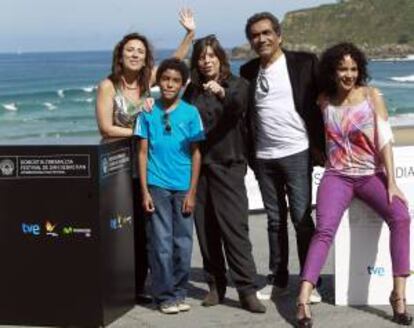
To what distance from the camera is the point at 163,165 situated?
19.4 feet

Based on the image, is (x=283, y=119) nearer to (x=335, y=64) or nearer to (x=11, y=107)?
(x=335, y=64)

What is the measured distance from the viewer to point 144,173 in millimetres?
5930

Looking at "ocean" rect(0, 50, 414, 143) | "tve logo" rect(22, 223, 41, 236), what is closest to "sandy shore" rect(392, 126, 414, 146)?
"tve logo" rect(22, 223, 41, 236)

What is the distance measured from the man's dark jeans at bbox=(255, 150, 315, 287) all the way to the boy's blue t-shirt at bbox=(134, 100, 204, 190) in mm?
634

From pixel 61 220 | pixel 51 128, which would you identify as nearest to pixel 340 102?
pixel 61 220

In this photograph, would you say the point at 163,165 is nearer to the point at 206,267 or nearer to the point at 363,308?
the point at 206,267

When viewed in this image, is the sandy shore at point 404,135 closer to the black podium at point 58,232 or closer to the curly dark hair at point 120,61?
the curly dark hair at point 120,61

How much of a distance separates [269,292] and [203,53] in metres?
1.86

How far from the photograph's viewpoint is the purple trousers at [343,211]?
5812mm

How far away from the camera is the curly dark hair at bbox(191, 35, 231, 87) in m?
5.89

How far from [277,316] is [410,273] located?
0.97m

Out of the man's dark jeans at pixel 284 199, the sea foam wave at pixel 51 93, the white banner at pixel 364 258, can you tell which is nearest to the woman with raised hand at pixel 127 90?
the man's dark jeans at pixel 284 199

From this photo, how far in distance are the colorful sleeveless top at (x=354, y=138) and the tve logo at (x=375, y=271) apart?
0.73 meters

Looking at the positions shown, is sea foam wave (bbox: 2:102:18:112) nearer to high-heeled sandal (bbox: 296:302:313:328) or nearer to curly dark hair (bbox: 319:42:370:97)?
curly dark hair (bbox: 319:42:370:97)
